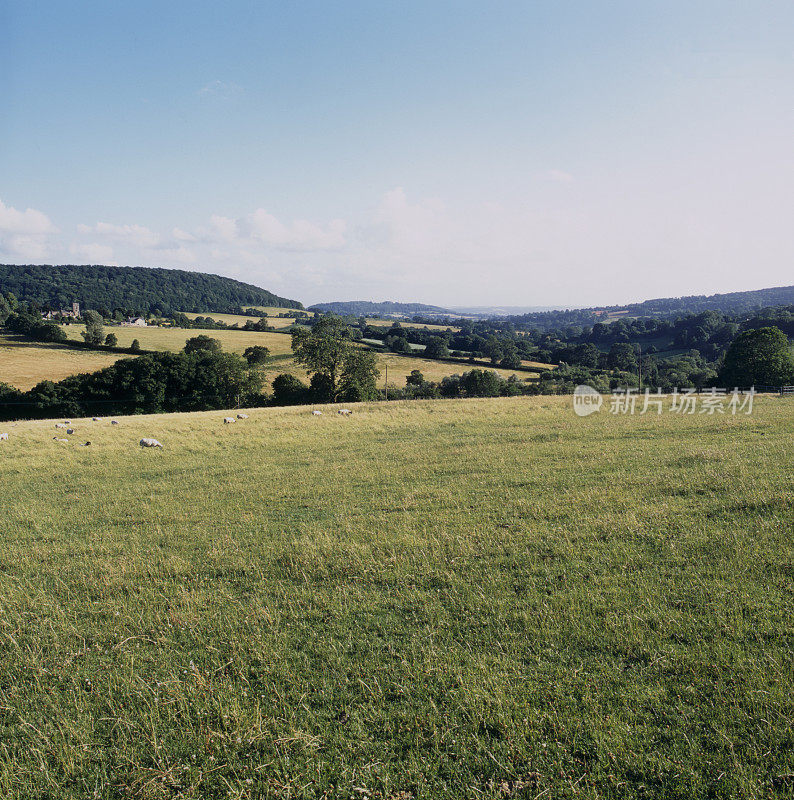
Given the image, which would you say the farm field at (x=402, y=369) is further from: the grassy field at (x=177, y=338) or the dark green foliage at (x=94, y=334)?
the dark green foliage at (x=94, y=334)

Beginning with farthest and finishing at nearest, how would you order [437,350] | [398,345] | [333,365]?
[398,345] → [437,350] → [333,365]

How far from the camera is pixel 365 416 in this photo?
34.6 meters

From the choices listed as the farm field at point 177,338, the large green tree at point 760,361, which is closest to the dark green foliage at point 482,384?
the large green tree at point 760,361

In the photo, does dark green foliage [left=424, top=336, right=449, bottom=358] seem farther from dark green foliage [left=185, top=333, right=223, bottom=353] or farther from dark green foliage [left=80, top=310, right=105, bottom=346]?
dark green foliage [left=80, top=310, right=105, bottom=346]

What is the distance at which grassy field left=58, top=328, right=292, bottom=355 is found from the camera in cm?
9731

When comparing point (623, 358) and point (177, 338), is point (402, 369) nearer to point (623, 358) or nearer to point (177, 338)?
point (623, 358)

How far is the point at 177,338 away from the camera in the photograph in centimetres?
10762

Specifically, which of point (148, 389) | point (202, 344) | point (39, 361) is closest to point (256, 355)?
point (202, 344)

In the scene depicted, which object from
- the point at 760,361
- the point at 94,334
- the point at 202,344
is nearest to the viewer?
the point at 760,361

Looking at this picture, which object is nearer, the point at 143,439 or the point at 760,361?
the point at 143,439

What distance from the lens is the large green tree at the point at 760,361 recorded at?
179ft

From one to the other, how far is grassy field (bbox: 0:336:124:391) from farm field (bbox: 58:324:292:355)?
9.72 meters

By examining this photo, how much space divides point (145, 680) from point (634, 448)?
18.8m

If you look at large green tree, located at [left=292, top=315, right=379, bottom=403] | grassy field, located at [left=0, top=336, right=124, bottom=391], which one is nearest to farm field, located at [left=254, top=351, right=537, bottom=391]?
large green tree, located at [left=292, top=315, right=379, bottom=403]
